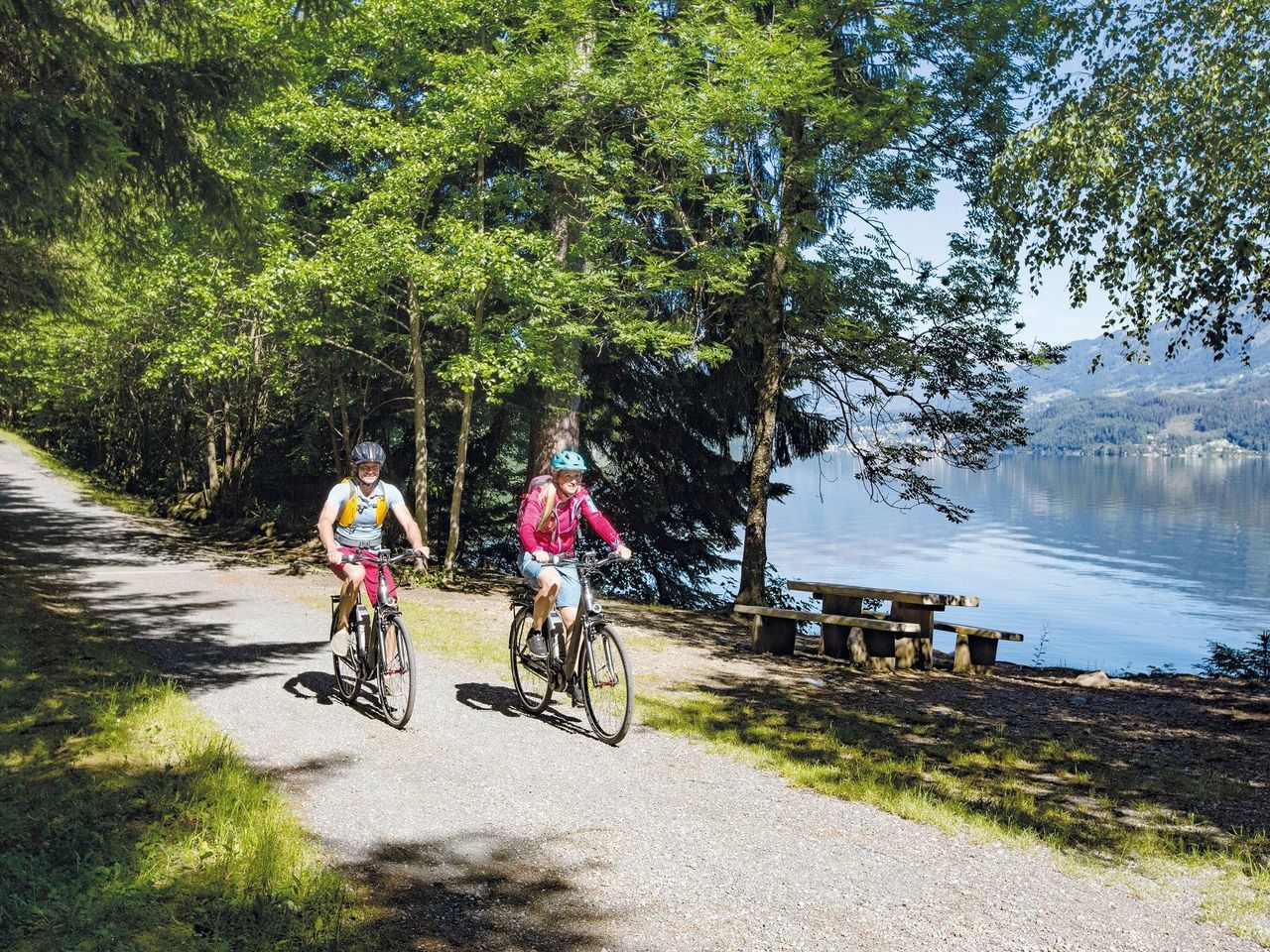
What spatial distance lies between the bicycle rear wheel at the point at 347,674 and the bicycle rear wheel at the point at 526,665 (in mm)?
1211

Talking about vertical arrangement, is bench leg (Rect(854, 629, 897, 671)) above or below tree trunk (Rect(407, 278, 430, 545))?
below

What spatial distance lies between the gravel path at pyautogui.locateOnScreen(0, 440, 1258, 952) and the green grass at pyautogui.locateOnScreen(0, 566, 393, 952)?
281 mm

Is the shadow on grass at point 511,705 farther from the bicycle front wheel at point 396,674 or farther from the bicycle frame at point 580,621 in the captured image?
the bicycle front wheel at point 396,674

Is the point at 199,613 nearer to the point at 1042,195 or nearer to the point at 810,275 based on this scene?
the point at 810,275

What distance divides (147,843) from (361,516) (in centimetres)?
305

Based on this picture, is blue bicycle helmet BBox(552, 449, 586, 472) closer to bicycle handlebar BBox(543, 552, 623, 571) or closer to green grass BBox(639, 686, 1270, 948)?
bicycle handlebar BBox(543, 552, 623, 571)

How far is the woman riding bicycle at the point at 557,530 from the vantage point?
7.21m

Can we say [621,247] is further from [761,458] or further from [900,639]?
[900,639]

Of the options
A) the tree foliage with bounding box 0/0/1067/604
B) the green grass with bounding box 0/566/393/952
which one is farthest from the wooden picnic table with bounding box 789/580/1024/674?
the green grass with bounding box 0/566/393/952

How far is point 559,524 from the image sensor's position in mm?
7340

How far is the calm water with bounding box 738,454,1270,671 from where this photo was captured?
31.4m

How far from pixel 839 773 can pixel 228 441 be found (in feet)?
71.0

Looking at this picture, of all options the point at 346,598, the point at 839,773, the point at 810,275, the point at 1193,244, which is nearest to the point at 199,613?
the point at 346,598

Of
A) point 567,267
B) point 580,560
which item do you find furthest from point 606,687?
point 567,267
